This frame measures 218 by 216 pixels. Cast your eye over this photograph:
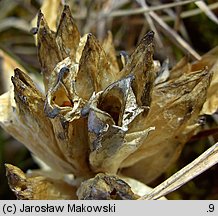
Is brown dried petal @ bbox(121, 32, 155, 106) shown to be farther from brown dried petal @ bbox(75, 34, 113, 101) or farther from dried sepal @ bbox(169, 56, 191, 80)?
dried sepal @ bbox(169, 56, 191, 80)

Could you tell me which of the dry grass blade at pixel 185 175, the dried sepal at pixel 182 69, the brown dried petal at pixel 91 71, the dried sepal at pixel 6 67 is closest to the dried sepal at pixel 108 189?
the dry grass blade at pixel 185 175

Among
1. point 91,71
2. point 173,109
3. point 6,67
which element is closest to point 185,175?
point 173,109

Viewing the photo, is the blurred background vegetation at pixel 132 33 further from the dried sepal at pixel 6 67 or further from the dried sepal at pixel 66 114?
the dried sepal at pixel 66 114

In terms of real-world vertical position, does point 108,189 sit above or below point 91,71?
below

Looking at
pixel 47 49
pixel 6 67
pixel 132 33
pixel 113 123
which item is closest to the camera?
pixel 113 123

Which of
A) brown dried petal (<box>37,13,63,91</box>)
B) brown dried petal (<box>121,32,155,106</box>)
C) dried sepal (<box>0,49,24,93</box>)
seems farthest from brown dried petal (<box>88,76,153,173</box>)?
dried sepal (<box>0,49,24,93</box>)

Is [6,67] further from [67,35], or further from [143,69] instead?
[143,69]

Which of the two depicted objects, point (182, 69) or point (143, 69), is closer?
point (143, 69)
